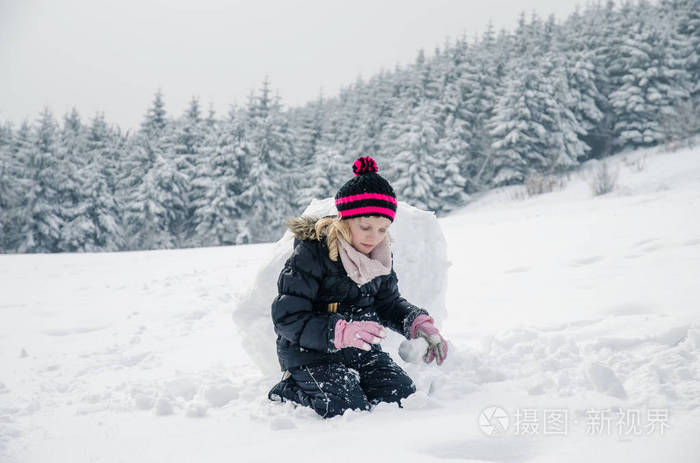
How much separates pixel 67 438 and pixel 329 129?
33.0 meters

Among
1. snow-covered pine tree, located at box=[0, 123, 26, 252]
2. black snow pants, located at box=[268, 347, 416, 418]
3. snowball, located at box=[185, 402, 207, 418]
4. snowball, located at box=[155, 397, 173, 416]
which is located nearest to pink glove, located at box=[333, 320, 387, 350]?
black snow pants, located at box=[268, 347, 416, 418]

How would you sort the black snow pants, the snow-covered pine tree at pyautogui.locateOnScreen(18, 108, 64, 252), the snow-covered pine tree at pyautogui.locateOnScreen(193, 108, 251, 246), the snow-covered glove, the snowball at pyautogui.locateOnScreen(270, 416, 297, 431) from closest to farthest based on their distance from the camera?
the snowball at pyautogui.locateOnScreen(270, 416, 297, 431) → the black snow pants → the snow-covered glove → the snow-covered pine tree at pyautogui.locateOnScreen(18, 108, 64, 252) → the snow-covered pine tree at pyautogui.locateOnScreen(193, 108, 251, 246)

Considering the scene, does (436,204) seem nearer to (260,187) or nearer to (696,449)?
(260,187)

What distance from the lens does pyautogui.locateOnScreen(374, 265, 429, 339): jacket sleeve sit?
268 cm

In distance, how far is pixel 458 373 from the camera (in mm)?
2578

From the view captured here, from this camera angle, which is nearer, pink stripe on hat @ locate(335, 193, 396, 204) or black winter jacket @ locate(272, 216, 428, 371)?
black winter jacket @ locate(272, 216, 428, 371)

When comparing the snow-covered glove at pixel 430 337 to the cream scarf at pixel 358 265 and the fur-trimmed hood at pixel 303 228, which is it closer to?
the cream scarf at pixel 358 265

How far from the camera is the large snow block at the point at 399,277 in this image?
9.87ft

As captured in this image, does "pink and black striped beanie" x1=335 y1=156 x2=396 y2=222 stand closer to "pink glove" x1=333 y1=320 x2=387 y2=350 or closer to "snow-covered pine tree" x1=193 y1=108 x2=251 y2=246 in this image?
"pink glove" x1=333 y1=320 x2=387 y2=350

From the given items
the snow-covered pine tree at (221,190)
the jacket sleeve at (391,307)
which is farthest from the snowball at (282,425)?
the snow-covered pine tree at (221,190)

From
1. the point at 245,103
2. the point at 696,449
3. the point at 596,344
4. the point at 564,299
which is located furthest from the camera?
the point at 245,103

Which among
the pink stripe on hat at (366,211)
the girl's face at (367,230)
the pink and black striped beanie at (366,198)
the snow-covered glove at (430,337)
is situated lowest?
the snow-covered glove at (430,337)

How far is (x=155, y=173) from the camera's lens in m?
26.3

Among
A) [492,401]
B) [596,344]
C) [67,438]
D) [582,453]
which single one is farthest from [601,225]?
[67,438]
